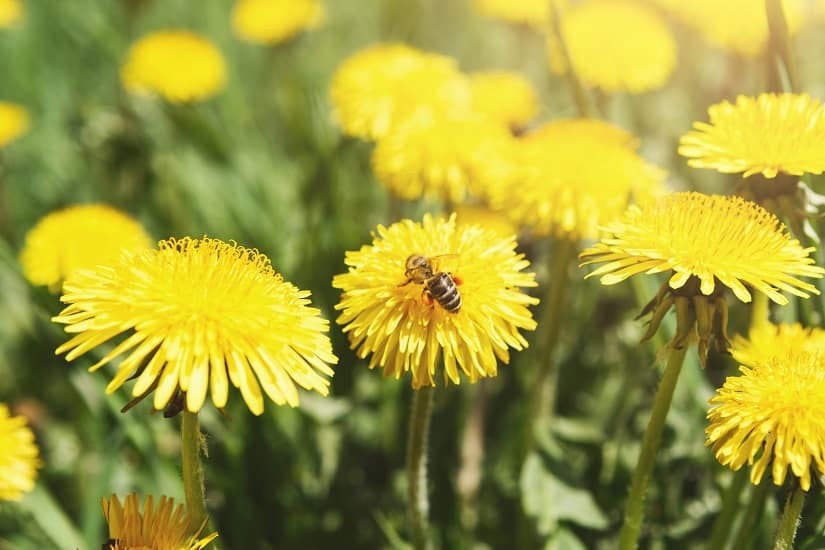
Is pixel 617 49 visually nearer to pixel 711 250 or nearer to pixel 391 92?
pixel 391 92

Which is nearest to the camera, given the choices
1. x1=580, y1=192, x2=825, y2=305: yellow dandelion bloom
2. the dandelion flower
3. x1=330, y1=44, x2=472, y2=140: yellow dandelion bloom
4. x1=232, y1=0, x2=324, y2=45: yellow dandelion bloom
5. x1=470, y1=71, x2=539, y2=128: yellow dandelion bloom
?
x1=580, y1=192, x2=825, y2=305: yellow dandelion bloom

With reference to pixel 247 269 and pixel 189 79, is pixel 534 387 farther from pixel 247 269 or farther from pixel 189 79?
pixel 189 79

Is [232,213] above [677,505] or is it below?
above

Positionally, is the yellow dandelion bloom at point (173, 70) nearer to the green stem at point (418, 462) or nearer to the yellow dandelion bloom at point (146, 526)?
the green stem at point (418, 462)

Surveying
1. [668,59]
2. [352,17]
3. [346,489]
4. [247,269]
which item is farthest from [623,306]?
[352,17]

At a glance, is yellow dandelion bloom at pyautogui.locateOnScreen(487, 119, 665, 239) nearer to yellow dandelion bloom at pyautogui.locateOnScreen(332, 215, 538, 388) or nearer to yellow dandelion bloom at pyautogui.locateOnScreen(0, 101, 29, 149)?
yellow dandelion bloom at pyautogui.locateOnScreen(332, 215, 538, 388)

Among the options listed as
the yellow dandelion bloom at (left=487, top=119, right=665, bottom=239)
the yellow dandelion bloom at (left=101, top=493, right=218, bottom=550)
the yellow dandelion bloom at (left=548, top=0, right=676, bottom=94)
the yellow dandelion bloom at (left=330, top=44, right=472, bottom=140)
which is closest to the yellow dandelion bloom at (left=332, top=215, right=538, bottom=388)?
the yellow dandelion bloom at (left=101, top=493, right=218, bottom=550)
